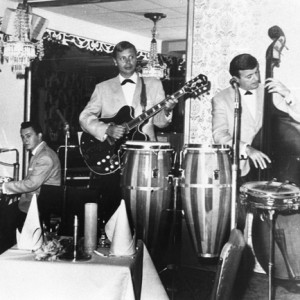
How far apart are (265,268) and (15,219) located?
6.65 ft

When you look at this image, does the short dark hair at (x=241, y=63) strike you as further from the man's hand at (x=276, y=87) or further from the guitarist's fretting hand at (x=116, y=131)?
the guitarist's fretting hand at (x=116, y=131)

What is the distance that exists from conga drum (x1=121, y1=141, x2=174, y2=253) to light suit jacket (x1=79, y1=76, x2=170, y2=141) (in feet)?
1.59

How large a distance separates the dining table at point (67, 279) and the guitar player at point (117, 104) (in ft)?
7.99

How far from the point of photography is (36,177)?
4.04 m

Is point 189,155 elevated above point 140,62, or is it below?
below

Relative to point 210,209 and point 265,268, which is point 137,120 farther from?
point 265,268

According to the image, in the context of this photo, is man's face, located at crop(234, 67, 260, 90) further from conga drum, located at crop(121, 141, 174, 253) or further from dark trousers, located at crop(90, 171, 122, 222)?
dark trousers, located at crop(90, 171, 122, 222)

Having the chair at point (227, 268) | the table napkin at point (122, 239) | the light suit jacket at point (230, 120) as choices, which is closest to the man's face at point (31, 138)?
the light suit jacket at point (230, 120)

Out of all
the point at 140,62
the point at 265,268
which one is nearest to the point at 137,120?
the point at 140,62

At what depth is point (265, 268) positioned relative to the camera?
3.63 meters

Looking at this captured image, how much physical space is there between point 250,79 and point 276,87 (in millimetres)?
230

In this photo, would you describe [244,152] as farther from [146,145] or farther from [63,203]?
[63,203]

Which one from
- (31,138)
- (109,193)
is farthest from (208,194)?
(31,138)

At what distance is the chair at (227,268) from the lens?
1.66 metres
